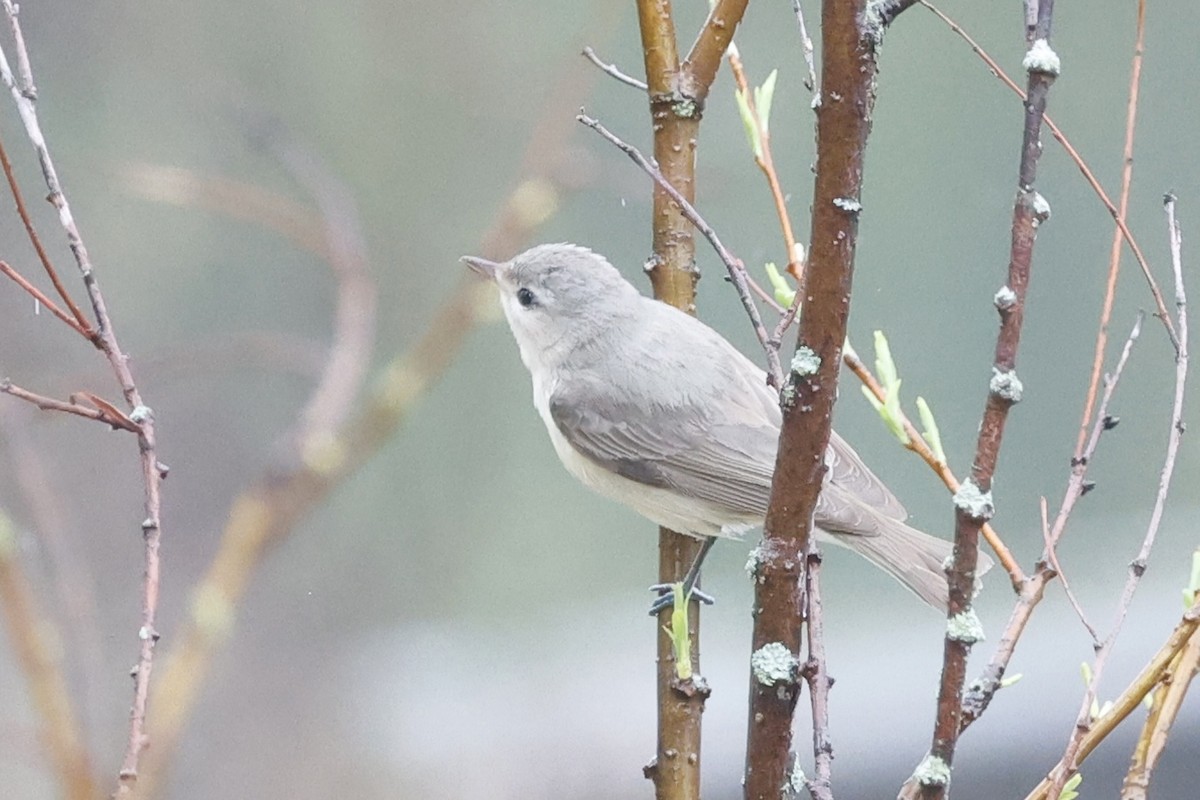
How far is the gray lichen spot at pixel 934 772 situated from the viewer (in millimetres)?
651

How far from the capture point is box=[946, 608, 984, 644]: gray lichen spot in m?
0.64

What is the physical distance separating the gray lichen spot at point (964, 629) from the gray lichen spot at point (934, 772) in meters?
0.06

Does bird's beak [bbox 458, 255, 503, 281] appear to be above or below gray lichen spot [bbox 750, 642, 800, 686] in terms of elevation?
above

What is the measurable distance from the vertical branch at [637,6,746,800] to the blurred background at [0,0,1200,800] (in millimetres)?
851

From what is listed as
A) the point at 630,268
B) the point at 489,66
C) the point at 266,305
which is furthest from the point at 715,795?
the point at 489,66

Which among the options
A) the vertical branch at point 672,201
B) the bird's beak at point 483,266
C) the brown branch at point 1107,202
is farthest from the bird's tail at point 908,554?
the brown branch at point 1107,202

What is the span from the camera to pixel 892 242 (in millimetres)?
2289

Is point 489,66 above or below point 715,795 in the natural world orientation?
above

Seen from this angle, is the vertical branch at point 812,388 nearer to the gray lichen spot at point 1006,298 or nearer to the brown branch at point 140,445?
the gray lichen spot at point 1006,298

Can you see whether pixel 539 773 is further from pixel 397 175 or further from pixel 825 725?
pixel 825 725

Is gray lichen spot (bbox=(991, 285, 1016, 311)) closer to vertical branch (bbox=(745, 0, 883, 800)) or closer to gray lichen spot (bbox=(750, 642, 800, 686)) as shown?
vertical branch (bbox=(745, 0, 883, 800))

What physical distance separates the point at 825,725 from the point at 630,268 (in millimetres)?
1611

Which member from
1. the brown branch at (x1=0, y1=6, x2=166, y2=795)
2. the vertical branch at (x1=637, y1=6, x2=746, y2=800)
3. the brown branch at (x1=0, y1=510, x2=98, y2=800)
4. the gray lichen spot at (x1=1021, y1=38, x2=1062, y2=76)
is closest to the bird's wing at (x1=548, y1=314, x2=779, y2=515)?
the vertical branch at (x1=637, y1=6, x2=746, y2=800)

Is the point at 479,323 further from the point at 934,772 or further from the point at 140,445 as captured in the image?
the point at 934,772
